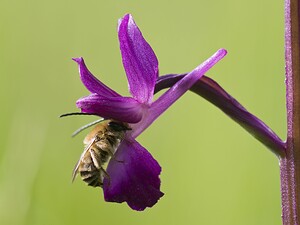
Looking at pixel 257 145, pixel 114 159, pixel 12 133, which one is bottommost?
pixel 257 145

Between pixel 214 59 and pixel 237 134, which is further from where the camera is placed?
pixel 237 134

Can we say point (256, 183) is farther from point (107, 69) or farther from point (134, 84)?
point (134, 84)

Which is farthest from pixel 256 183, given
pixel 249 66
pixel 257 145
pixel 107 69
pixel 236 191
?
pixel 107 69

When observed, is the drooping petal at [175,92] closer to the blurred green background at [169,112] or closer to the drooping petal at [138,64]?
the drooping petal at [138,64]

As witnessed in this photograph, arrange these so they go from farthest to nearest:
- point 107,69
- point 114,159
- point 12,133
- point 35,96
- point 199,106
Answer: point 107,69
point 199,106
point 35,96
point 12,133
point 114,159

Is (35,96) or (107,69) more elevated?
(35,96)

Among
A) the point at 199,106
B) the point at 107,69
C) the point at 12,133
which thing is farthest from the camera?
the point at 107,69

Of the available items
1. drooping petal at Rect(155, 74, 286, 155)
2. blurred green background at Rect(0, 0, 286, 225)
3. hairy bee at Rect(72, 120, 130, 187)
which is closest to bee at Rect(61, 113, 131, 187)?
hairy bee at Rect(72, 120, 130, 187)

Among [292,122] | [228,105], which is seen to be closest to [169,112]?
[228,105]
